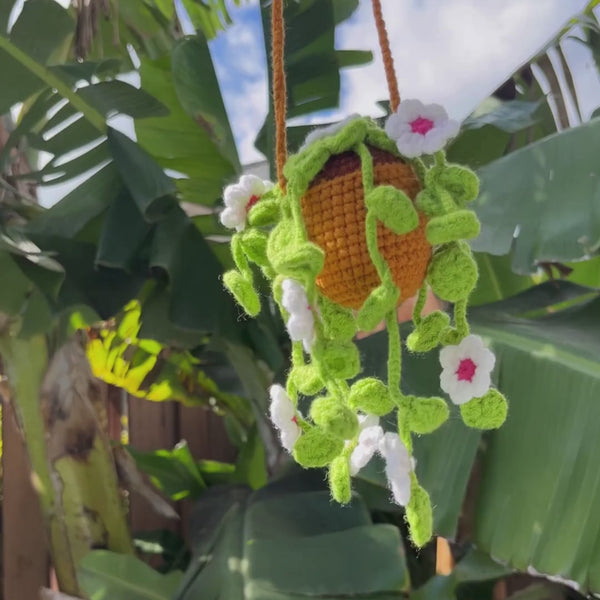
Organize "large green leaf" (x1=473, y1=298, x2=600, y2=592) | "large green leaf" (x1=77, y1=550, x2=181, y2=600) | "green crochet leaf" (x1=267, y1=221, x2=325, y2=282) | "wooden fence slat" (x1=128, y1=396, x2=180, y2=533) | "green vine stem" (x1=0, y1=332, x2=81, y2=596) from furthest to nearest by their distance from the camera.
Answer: "wooden fence slat" (x1=128, y1=396, x2=180, y2=533)
"green vine stem" (x1=0, y1=332, x2=81, y2=596)
"large green leaf" (x1=77, y1=550, x2=181, y2=600)
"large green leaf" (x1=473, y1=298, x2=600, y2=592)
"green crochet leaf" (x1=267, y1=221, x2=325, y2=282)

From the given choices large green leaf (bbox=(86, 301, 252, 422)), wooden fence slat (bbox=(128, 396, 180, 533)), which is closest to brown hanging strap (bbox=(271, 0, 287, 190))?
large green leaf (bbox=(86, 301, 252, 422))

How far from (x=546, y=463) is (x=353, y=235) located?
396 millimetres

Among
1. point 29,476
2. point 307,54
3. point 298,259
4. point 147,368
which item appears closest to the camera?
point 298,259

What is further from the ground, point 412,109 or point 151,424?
point 412,109

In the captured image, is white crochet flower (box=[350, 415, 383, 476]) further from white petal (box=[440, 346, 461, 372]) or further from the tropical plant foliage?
the tropical plant foliage

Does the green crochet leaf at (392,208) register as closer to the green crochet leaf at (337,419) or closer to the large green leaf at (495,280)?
→ the green crochet leaf at (337,419)

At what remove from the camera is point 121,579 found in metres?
0.82

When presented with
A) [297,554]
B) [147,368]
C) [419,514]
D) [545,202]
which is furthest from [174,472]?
[419,514]

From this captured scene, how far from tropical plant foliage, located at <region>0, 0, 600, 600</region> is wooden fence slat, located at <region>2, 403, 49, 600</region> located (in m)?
0.18

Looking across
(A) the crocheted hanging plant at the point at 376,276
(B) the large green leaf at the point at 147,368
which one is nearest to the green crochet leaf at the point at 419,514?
(A) the crocheted hanging plant at the point at 376,276

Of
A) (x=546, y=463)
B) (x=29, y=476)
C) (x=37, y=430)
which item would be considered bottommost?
(x=29, y=476)

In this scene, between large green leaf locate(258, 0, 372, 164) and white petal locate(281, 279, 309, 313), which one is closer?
white petal locate(281, 279, 309, 313)

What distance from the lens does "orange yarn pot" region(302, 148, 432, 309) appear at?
1.06 ft

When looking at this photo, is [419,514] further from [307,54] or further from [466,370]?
[307,54]
